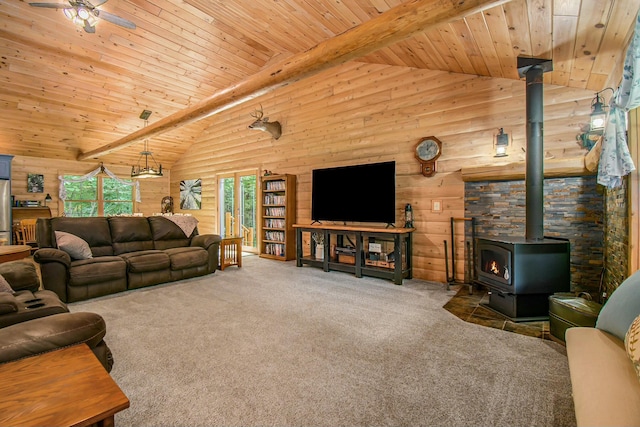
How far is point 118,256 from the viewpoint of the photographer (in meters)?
4.18

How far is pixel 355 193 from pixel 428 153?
4.24 ft

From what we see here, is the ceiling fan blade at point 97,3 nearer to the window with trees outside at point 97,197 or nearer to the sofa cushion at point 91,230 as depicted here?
the sofa cushion at point 91,230

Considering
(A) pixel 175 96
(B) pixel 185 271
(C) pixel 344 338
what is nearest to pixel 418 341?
(C) pixel 344 338

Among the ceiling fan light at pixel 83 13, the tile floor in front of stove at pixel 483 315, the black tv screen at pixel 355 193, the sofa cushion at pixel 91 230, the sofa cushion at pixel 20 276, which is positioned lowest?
the tile floor in front of stove at pixel 483 315

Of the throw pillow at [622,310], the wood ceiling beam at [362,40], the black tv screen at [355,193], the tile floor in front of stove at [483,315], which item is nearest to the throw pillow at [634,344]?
the throw pillow at [622,310]

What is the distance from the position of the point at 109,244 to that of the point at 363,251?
152 inches

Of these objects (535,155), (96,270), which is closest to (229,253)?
(96,270)

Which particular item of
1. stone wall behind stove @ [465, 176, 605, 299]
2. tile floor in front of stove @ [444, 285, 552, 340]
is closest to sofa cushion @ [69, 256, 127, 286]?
tile floor in front of stove @ [444, 285, 552, 340]

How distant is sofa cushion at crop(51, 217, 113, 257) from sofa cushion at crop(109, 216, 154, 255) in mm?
85

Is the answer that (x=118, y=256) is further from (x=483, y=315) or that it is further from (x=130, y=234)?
(x=483, y=315)

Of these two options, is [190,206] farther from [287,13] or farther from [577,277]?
[577,277]

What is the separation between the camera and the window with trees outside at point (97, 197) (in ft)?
26.3

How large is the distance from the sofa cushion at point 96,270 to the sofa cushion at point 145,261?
3.5 inches

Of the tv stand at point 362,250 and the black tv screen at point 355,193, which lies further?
the black tv screen at point 355,193
